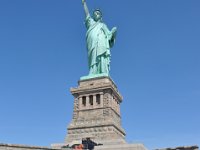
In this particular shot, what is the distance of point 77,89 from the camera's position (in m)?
39.1

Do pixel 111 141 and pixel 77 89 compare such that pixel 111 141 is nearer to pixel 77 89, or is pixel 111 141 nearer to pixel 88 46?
pixel 77 89

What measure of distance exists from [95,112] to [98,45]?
29.1 ft

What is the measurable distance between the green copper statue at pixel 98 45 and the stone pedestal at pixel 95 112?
1.86 metres

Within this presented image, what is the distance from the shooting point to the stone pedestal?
3534cm

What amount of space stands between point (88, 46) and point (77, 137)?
482 inches

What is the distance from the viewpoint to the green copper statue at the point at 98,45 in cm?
4069

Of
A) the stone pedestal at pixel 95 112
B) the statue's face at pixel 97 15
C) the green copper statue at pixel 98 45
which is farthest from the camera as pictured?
the statue's face at pixel 97 15

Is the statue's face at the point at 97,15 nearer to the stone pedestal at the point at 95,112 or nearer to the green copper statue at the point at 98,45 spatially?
the green copper statue at the point at 98,45

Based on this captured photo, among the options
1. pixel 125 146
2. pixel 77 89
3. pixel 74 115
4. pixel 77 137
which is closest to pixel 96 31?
pixel 77 89

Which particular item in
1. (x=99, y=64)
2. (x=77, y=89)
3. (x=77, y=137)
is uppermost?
(x=99, y=64)

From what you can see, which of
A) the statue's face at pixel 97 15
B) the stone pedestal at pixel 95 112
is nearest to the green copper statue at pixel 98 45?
the statue's face at pixel 97 15

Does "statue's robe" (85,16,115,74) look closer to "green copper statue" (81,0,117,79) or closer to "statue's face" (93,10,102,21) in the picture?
"green copper statue" (81,0,117,79)

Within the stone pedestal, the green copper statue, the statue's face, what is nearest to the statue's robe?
the green copper statue

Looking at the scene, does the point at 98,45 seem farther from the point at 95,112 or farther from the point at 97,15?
the point at 95,112
